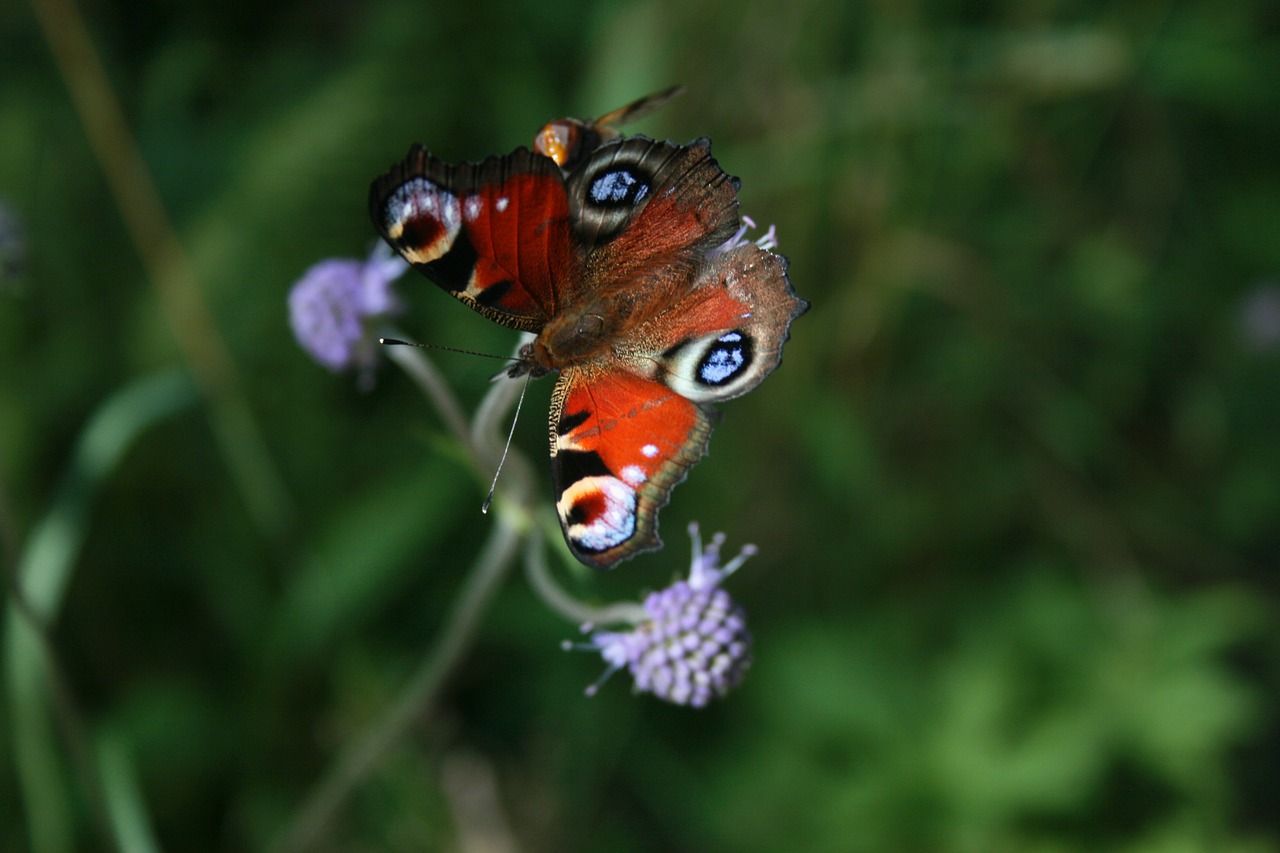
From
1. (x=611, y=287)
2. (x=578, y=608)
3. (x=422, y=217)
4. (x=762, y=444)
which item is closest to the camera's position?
(x=422, y=217)

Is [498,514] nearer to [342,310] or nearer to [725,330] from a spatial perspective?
[342,310]

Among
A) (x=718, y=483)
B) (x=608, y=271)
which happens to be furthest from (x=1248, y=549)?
(x=608, y=271)

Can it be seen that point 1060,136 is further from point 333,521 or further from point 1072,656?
point 333,521

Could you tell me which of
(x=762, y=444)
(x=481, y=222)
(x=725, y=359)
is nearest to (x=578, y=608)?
(x=725, y=359)

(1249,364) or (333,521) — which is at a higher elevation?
(1249,364)

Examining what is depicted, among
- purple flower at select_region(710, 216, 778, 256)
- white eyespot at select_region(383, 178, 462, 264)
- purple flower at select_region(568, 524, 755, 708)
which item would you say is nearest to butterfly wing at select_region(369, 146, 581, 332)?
white eyespot at select_region(383, 178, 462, 264)

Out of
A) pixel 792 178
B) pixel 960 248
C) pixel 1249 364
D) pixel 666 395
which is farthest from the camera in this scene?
pixel 1249 364

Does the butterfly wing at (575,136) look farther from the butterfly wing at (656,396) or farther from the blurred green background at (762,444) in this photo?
the blurred green background at (762,444)
